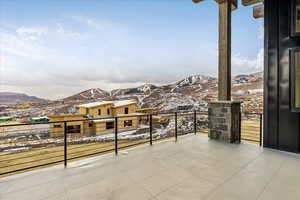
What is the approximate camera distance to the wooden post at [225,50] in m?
3.32

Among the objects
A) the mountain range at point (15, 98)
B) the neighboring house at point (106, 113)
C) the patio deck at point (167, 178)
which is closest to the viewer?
the patio deck at point (167, 178)

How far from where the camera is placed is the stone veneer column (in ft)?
10.6

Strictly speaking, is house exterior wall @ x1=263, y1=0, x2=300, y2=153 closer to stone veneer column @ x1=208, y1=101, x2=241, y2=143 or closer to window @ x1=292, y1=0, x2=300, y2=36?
window @ x1=292, y1=0, x2=300, y2=36

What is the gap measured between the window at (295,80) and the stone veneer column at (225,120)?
3.09 ft

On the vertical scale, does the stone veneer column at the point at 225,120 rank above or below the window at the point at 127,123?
above

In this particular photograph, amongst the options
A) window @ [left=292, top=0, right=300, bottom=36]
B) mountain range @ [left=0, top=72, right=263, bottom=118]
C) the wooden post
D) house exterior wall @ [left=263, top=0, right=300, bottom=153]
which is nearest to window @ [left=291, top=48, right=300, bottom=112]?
house exterior wall @ [left=263, top=0, right=300, bottom=153]

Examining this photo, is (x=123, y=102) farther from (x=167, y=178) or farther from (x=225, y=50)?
(x=167, y=178)

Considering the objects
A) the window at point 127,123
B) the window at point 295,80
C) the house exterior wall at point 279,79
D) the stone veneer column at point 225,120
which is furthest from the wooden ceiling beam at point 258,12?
the window at point 127,123

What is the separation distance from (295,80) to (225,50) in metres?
1.41

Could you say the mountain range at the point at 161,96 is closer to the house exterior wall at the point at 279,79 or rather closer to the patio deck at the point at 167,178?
the house exterior wall at the point at 279,79

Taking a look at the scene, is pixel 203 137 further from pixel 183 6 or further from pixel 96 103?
pixel 96 103

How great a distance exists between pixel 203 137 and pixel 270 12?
3062mm

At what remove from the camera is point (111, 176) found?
1.83 m

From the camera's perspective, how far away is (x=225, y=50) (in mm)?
3326
